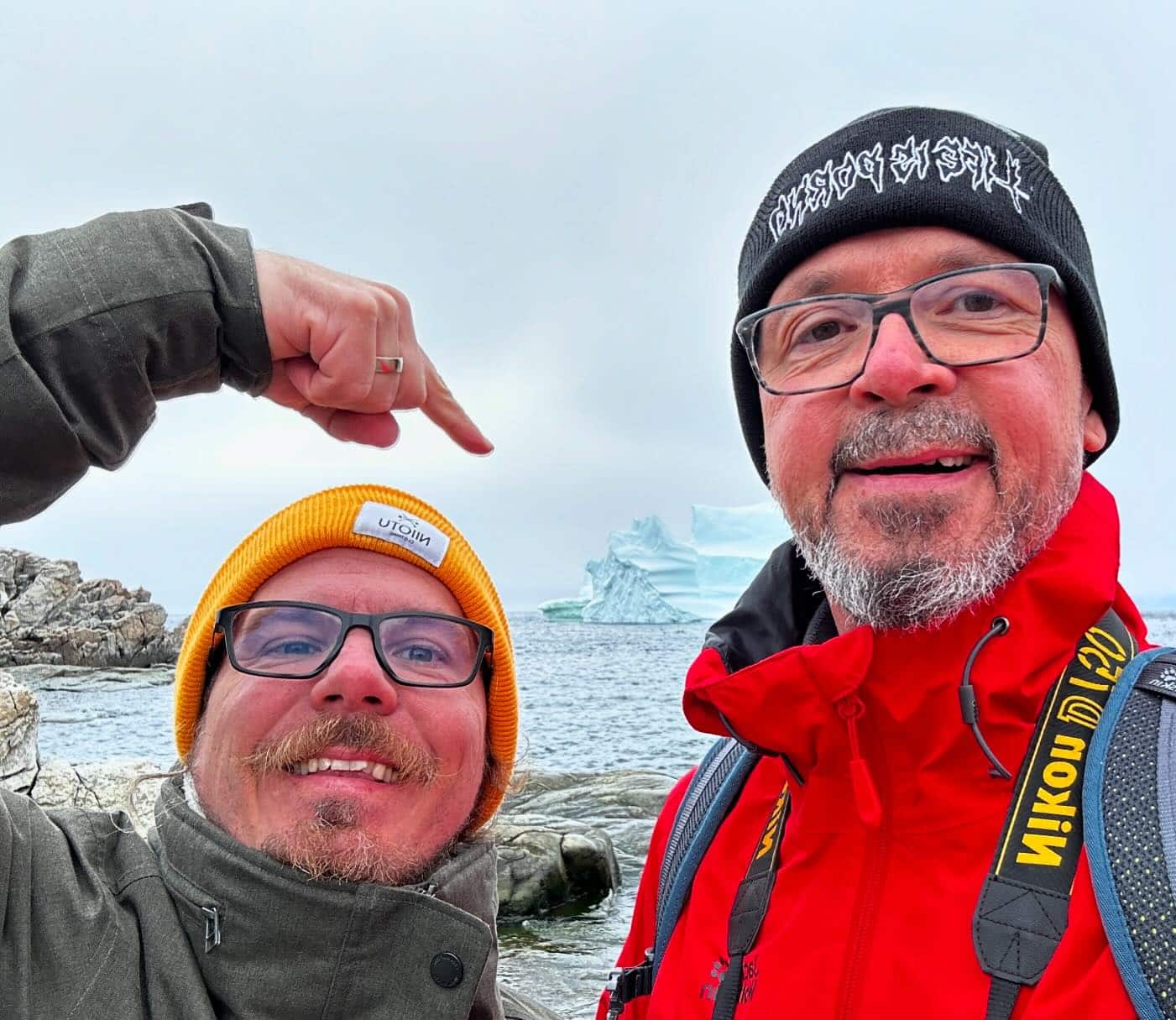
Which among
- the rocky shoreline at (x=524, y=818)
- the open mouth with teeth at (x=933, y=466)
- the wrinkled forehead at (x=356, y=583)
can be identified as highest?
the open mouth with teeth at (x=933, y=466)

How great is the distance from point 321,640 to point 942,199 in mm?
2076

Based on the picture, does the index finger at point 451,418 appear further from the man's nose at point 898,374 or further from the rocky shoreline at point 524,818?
the rocky shoreline at point 524,818

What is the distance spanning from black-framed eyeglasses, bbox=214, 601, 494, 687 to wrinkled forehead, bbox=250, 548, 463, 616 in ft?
0.20

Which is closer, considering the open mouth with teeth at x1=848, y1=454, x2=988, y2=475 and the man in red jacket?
the man in red jacket

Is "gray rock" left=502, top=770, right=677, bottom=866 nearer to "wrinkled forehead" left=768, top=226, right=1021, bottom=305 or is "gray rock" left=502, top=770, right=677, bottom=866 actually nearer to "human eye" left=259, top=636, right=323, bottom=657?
"human eye" left=259, top=636, right=323, bottom=657

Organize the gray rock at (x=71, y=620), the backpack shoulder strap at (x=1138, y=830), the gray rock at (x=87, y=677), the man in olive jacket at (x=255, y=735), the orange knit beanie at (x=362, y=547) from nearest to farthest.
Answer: the backpack shoulder strap at (x=1138, y=830) < the man in olive jacket at (x=255, y=735) < the orange knit beanie at (x=362, y=547) < the gray rock at (x=87, y=677) < the gray rock at (x=71, y=620)

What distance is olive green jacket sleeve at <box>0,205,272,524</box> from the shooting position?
209cm

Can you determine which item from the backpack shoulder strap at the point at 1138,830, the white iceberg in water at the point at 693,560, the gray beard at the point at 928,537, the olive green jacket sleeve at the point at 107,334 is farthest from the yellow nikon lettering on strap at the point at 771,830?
the white iceberg in water at the point at 693,560

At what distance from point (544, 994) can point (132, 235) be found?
6915 mm

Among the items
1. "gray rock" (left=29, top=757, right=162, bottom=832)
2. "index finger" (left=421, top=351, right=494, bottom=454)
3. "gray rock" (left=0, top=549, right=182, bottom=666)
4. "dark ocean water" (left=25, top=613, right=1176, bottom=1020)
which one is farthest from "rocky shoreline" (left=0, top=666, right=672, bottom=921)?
"gray rock" (left=0, top=549, right=182, bottom=666)

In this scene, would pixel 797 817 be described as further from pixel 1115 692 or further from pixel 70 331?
pixel 70 331

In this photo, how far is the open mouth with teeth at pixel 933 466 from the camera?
2.17 m

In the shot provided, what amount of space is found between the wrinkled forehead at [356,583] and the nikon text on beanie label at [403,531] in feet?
0.24

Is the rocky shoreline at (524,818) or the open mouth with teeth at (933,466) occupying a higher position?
the open mouth with teeth at (933,466)
